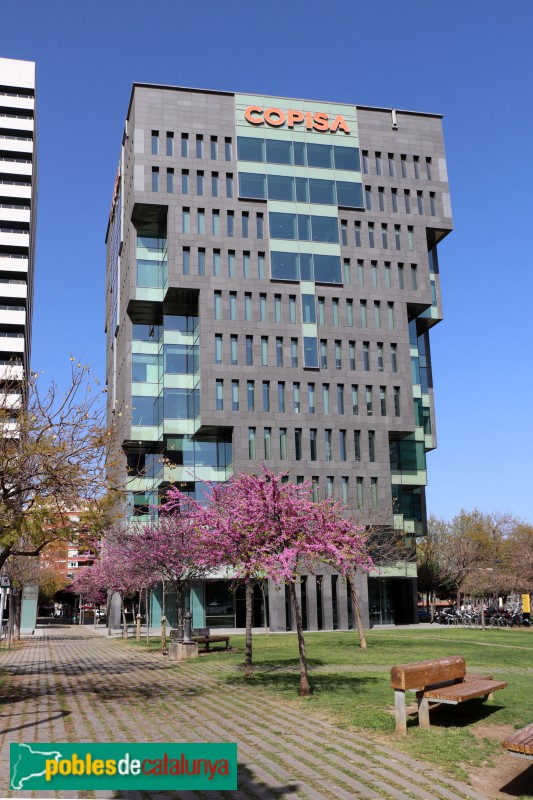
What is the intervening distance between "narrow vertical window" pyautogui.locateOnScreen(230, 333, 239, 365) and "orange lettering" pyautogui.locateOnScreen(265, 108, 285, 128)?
18909mm

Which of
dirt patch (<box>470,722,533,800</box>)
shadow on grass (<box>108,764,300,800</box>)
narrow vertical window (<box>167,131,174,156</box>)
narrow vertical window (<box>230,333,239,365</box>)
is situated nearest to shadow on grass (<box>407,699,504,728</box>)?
dirt patch (<box>470,722,533,800</box>)

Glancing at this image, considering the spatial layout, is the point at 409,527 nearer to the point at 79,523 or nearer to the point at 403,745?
the point at 79,523

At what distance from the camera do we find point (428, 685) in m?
12.6

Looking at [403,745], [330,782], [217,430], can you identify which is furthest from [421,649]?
[217,430]

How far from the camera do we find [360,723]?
12.6 meters

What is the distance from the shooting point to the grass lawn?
11125 mm

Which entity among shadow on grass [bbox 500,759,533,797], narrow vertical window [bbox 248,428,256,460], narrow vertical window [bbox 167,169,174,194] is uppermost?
narrow vertical window [bbox 167,169,174,194]

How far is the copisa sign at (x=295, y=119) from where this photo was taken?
6379 cm

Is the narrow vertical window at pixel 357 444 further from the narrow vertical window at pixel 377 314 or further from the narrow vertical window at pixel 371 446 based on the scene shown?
the narrow vertical window at pixel 377 314

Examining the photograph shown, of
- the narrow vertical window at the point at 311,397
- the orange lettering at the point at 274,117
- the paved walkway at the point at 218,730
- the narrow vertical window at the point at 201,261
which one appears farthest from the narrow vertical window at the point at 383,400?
the paved walkway at the point at 218,730

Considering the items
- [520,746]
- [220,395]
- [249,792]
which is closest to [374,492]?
[220,395]

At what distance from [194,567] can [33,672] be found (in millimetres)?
7634

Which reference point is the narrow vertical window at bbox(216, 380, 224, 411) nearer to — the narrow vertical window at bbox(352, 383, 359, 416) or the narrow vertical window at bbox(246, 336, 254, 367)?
the narrow vertical window at bbox(246, 336, 254, 367)

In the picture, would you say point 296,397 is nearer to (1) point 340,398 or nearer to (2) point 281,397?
(2) point 281,397
